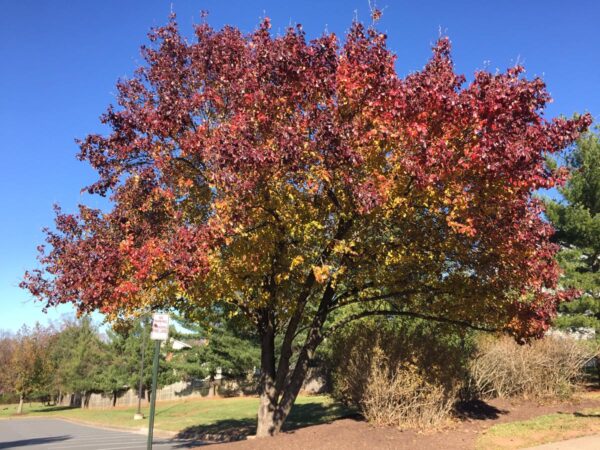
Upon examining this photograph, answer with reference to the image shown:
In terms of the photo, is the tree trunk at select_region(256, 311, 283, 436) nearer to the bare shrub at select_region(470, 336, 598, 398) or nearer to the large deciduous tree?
the large deciduous tree

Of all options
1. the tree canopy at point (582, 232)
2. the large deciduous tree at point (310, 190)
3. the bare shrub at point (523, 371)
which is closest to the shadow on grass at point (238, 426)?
the bare shrub at point (523, 371)

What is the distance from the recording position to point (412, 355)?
10.9 meters

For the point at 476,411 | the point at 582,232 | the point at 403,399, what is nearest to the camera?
the point at 403,399

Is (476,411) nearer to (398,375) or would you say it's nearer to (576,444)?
(398,375)

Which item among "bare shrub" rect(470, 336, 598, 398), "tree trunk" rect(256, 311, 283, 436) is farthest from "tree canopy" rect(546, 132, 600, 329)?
"tree trunk" rect(256, 311, 283, 436)

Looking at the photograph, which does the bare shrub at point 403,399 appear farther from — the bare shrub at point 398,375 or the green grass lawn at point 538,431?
the green grass lawn at point 538,431

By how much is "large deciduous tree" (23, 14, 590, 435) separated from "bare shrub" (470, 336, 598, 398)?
12.6ft

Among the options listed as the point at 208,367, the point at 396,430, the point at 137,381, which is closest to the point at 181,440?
the point at 396,430

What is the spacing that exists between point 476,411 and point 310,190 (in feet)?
26.1

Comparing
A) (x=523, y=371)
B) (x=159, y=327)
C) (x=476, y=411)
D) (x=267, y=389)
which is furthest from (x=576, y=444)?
(x=159, y=327)

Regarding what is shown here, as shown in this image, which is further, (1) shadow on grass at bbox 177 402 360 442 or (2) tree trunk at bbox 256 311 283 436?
(1) shadow on grass at bbox 177 402 360 442

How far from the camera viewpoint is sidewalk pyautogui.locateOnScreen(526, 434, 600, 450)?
7.97m

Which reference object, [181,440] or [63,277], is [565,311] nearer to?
[181,440]

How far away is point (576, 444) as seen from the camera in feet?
27.1
